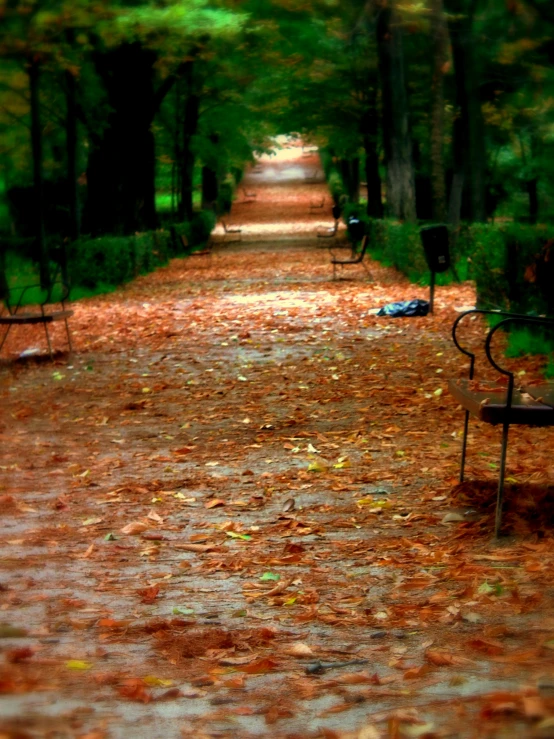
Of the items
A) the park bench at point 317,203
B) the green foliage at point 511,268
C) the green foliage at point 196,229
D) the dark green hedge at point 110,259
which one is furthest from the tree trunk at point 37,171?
the park bench at point 317,203

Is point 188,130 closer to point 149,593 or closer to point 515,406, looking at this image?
point 515,406

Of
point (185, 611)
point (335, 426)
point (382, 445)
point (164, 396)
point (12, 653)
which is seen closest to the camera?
point (12, 653)

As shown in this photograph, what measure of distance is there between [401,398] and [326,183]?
238 feet

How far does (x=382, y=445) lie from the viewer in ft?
25.8

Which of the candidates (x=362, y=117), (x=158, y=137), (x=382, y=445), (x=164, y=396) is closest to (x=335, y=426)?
(x=382, y=445)

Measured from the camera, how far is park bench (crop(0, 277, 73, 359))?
40.1ft

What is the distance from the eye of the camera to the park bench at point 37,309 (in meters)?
12.2

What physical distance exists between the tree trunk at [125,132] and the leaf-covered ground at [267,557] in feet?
51.5

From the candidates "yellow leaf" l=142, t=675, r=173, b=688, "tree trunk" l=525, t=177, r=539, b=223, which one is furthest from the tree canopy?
"yellow leaf" l=142, t=675, r=173, b=688

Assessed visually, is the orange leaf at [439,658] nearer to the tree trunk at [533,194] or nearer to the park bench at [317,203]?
the tree trunk at [533,194]

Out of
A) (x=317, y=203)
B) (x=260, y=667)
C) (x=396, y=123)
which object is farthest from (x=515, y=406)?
(x=317, y=203)

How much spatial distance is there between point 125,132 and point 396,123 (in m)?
6.43

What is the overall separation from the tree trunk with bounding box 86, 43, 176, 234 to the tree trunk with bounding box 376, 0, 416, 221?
5.29m

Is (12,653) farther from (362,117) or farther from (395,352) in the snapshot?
(362,117)
